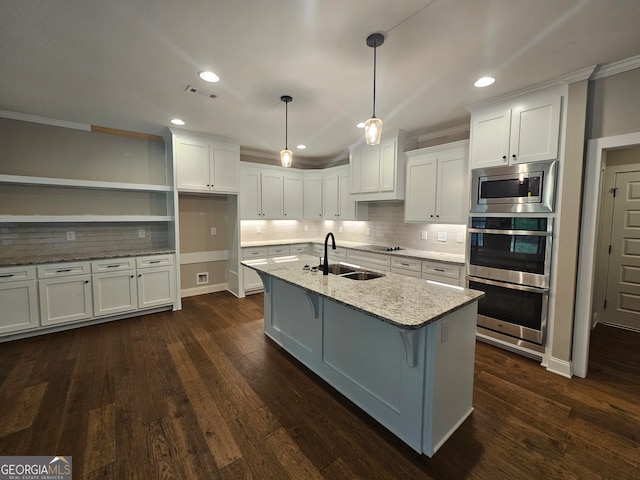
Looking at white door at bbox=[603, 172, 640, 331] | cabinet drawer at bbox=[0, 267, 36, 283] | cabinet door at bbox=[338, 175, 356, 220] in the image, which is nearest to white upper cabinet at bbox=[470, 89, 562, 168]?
white door at bbox=[603, 172, 640, 331]

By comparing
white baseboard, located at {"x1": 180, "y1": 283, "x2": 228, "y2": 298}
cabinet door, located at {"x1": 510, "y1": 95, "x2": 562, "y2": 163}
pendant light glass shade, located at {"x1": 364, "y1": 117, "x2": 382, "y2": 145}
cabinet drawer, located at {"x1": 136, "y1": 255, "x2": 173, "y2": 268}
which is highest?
cabinet door, located at {"x1": 510, "y1": 95, "x2": 562, "y2": 163}

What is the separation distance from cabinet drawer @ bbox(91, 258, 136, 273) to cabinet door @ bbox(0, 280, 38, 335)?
22.6 inches

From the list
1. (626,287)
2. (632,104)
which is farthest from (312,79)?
(626,287)

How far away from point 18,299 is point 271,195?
3.62 meters

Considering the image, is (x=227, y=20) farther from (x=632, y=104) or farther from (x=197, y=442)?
(x=632, y=104)

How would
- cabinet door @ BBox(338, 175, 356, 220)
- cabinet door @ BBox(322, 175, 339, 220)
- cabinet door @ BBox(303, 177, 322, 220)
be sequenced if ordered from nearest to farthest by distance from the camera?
cabinet door @ BBox(338, 175, 356, 220)
cabinet door @ BBox(322, 175, 339, 220)
cabinet door @ BBox(303, 177, 322, 220)

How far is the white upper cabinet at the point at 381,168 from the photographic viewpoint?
13.4ft

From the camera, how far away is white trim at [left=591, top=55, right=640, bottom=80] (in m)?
2.15

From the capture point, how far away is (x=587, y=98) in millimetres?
2383

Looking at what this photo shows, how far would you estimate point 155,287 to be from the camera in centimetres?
398

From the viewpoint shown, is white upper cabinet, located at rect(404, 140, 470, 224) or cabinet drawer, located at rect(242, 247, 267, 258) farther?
cabinet drawer, located at rect(242, 247, 267, 258)

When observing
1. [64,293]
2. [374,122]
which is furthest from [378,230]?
[64,293]

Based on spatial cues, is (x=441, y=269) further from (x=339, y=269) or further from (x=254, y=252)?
(x=254, y=252)

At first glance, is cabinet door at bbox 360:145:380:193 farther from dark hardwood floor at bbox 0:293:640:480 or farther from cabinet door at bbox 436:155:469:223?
dark hardwood floor at bbox 0:293:640:480
